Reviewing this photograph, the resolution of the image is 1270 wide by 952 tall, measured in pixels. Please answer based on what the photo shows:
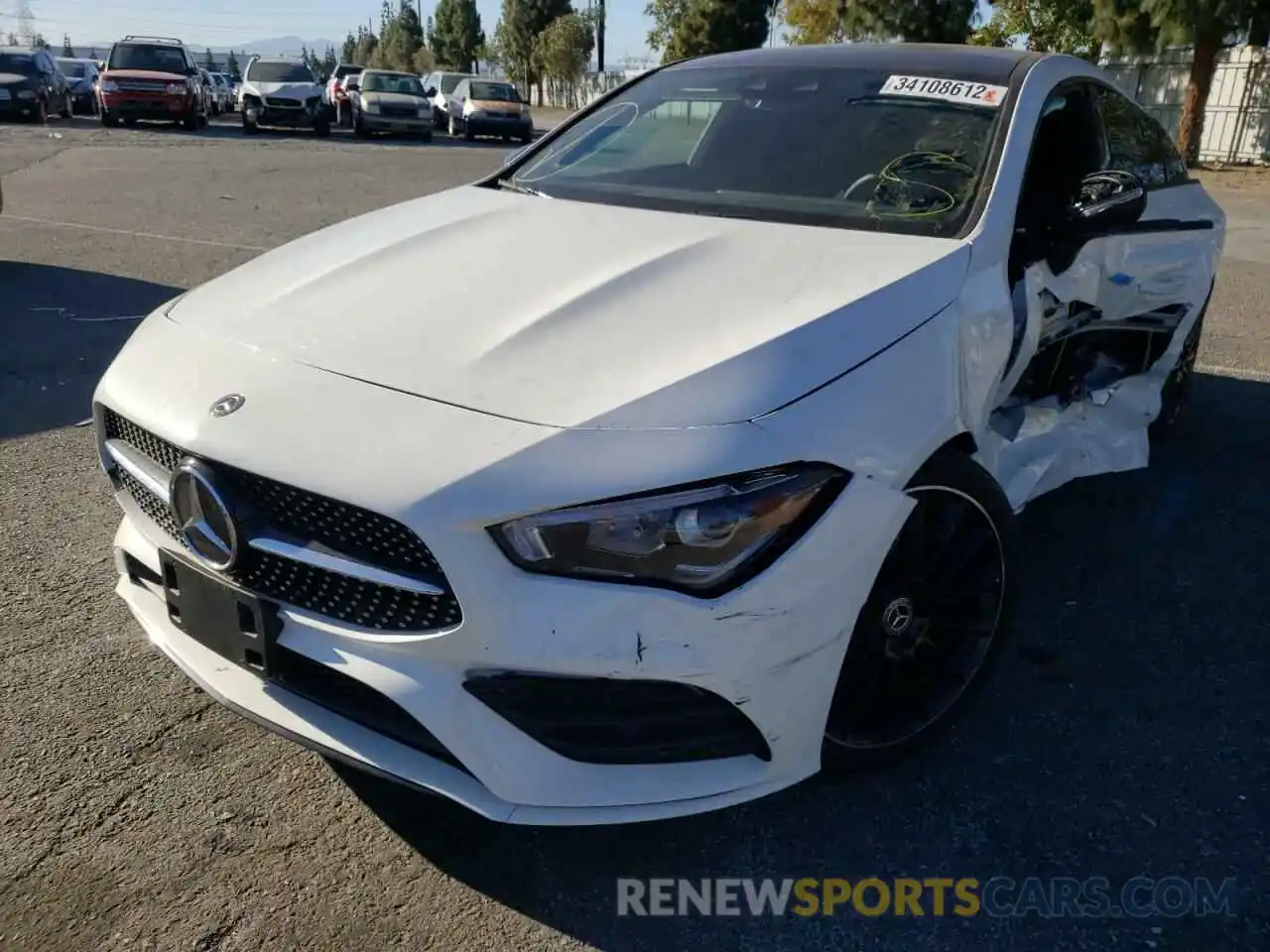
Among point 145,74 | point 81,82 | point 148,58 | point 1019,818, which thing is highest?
point 148,58

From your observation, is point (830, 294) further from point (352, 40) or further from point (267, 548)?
point (352, 40)

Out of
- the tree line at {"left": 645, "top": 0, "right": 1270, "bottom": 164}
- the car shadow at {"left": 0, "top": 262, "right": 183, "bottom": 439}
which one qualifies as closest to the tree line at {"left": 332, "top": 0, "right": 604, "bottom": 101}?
the tree line at {"left": 645, "top": 0, "right": 1270, "bottom": 164}

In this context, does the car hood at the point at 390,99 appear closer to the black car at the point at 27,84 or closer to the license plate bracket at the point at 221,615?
the black car at the point at 27,84

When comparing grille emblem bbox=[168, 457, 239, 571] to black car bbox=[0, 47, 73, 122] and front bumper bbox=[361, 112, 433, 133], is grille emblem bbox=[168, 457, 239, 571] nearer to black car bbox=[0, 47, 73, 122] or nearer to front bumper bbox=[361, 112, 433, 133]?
front bumper bbox=[361, 112, 433, 133]

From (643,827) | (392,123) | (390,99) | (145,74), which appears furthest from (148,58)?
(643,827)

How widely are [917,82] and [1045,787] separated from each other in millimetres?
2046

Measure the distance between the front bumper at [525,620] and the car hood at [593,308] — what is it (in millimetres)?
100

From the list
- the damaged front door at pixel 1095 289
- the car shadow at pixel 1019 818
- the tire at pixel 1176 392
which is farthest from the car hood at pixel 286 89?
the car shadow at pixel 1019 818

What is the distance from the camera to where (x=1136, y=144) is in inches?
158

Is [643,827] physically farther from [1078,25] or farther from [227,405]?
[1078,25]

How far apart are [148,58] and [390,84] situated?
16.7 feet

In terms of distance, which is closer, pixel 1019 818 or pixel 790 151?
pixel 1019 818

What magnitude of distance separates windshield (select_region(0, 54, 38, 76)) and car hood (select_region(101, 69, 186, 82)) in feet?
7.55

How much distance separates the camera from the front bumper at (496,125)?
2477cm
